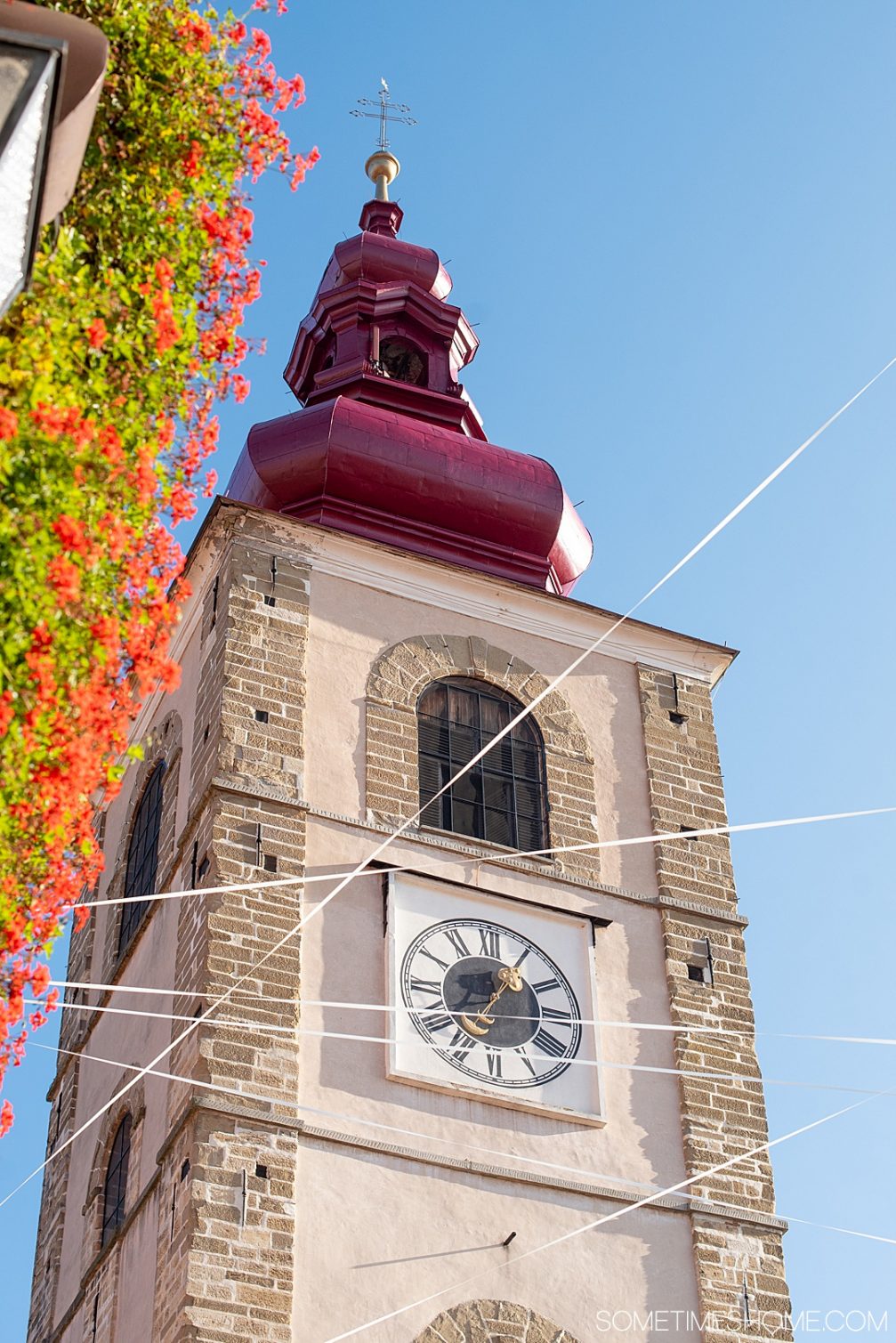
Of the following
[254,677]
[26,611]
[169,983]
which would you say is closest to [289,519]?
[254,677]

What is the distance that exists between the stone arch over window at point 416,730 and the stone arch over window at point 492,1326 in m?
4.19

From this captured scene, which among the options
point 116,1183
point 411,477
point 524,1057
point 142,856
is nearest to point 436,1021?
point 524,1057

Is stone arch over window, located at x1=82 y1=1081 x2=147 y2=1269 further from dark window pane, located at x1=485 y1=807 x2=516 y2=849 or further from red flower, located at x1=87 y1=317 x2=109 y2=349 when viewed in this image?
red flower, located at x1=87 y1=317 x2=109 y2=349

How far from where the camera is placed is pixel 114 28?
32.5 feet

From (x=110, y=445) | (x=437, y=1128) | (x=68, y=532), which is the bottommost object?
(x=68, y=532)

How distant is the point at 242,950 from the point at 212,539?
469 cm

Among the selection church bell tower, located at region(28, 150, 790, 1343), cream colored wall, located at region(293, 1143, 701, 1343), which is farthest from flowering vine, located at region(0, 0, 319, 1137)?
cream colored wall, located at region(293, 1143, 701, 1343)

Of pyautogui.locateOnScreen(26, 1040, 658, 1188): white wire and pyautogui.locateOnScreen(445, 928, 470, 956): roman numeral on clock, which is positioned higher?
pyautogui.locateOnScreen(445, 928, 470, 956): roman numeral on clock

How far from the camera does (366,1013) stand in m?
17.4

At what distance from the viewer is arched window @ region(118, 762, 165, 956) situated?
20047 millimetres

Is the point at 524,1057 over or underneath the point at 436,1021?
underneath

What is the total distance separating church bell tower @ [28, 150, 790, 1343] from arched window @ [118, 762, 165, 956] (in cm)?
6

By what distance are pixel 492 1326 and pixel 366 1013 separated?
2.50 metres

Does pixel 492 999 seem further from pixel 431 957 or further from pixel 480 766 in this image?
pixel 480 766
